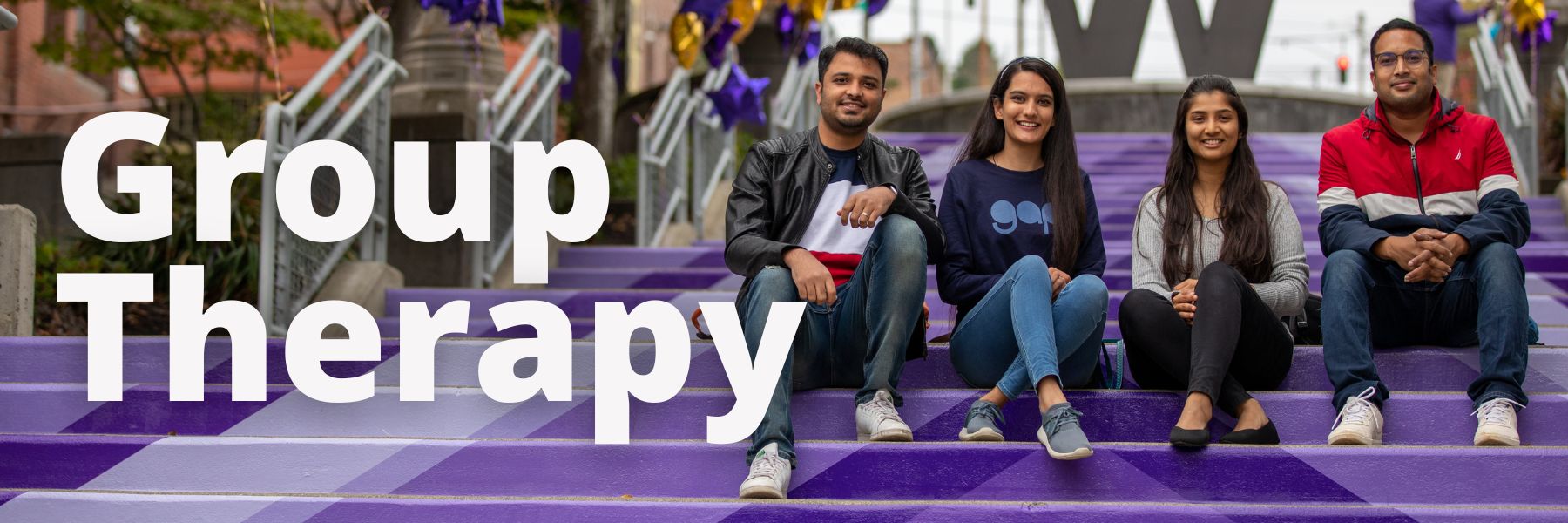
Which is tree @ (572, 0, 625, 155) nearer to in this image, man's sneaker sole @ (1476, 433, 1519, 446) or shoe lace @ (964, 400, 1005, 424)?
shoe lace @ (964, 400, 1005, 424)

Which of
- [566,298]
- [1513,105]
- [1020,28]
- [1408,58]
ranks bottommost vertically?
[566,298]

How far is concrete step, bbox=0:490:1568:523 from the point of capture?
9.23ft

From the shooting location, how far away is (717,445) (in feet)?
10.2

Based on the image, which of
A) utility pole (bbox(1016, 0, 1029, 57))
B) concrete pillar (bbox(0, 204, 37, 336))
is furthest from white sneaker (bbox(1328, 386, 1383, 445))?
utility pole (bbox(1016, 0, 1029, 57))

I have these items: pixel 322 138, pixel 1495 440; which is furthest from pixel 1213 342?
pixel 322 138

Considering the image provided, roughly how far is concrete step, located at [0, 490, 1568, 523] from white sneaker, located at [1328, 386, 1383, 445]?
7.3 inches

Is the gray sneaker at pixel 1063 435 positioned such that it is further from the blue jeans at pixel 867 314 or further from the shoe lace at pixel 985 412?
the blue jeans at pixel 867 314

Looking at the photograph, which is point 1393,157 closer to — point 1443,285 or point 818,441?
point 1443,285

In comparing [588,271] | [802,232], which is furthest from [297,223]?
[802,232]

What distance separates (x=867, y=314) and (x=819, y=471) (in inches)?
14.9

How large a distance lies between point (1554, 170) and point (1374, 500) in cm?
712

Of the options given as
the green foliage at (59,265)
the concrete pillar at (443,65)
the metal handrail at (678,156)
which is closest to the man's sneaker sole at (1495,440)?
the metal handrail at (678,156)

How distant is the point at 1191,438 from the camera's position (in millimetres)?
2928

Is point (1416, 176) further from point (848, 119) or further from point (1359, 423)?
point (848, 119)
